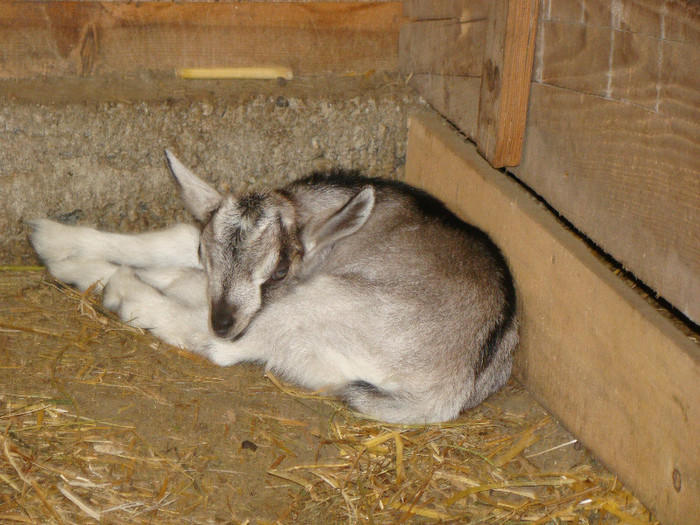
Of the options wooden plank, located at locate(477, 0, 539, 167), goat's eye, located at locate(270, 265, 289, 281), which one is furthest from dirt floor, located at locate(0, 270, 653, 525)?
wooden plank, located at locate(477, 0, 539, 167)

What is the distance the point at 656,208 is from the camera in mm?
2869

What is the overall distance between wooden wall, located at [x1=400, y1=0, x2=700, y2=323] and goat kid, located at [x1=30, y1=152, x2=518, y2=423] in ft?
1.95

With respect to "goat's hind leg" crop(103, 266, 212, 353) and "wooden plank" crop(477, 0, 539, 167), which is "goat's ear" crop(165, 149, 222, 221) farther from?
"wooden plank" crop(477, 0, 539, 167)

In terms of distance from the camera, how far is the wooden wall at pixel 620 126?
2648mm

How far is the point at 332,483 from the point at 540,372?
126 centimetres

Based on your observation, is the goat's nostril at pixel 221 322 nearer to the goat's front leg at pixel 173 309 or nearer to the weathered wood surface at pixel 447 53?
the goat's front leg at pixel 173 309

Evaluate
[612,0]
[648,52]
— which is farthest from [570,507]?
[612,0]

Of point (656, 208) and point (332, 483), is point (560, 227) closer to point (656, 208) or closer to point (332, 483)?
point (656, 208)

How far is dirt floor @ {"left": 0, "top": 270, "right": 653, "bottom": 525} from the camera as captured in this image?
3.08m

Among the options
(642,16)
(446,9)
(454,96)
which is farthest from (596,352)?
(446,9)

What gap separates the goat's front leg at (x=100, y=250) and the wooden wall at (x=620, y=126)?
1.88m

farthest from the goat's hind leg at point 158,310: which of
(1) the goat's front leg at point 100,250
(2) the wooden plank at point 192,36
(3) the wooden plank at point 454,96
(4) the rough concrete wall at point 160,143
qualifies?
(3) the wooden plank at point 454,96

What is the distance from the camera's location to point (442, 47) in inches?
189

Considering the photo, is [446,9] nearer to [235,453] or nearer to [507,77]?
[507,77]
